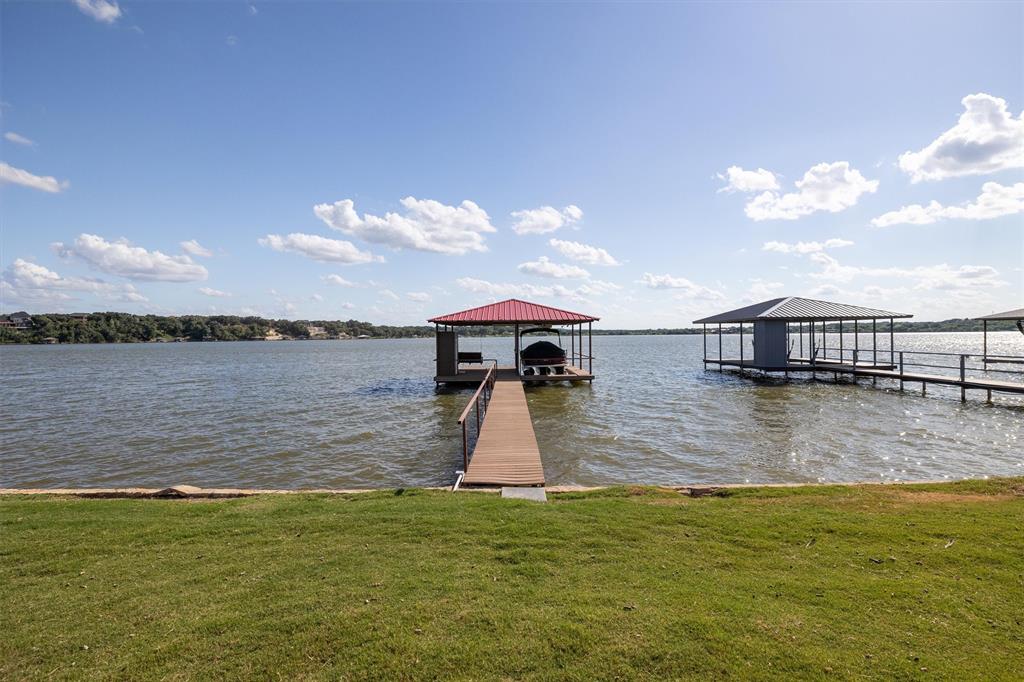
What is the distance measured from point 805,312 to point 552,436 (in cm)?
1696

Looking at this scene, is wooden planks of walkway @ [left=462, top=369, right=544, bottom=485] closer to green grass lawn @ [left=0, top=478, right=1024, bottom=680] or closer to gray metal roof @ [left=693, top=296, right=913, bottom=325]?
green grass lawn @ [left=0, top=478, right=1024, bottom=680]

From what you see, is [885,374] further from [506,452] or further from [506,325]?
[506,452]

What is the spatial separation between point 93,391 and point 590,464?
26137 mm

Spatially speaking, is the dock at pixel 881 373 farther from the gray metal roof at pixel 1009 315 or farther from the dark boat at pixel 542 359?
the dark boat at pixel 542 359

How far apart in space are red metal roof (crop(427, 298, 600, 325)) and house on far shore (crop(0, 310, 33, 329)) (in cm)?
14270

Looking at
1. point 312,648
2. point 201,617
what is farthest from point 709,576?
point 201,617

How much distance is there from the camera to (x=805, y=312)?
2242cm

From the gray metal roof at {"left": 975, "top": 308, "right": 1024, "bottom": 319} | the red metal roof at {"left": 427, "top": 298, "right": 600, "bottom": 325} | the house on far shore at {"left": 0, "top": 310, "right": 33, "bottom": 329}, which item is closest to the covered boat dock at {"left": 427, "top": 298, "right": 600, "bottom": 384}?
the red metal roof at {"left": 427, "top": 298, "right": 600, "bottom": 325}

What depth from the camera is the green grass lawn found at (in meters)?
2.56

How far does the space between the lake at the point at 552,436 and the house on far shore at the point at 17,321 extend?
130417mm

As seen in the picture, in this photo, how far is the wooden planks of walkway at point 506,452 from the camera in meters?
6.88

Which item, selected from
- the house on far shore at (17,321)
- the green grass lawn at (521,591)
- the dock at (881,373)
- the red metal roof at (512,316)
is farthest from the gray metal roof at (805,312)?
the house on far shore at (17,321)

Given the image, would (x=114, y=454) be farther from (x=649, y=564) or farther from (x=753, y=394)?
(x=753, y=394)

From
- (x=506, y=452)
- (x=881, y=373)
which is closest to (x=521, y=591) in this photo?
(x=506, y=452)
